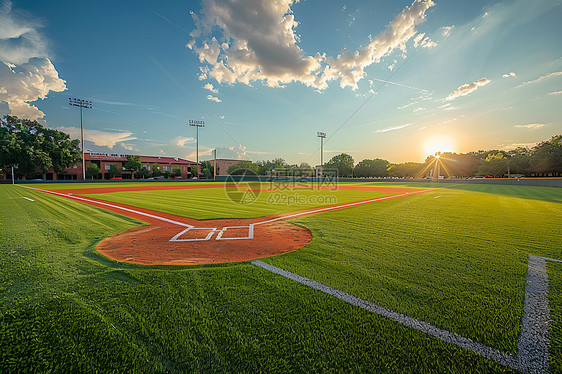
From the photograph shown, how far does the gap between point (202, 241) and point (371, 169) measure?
79.7m

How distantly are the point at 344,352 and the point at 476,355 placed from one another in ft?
3.27

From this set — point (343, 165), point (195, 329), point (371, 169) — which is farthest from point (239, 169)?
point (195, 329)

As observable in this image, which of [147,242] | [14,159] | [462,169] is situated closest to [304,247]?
[147,242]

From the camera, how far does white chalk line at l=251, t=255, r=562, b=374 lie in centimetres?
151

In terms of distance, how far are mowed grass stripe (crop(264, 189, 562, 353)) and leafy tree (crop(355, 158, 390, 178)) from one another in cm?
7367

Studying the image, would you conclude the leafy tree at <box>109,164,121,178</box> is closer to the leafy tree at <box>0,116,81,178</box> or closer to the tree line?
the tree line

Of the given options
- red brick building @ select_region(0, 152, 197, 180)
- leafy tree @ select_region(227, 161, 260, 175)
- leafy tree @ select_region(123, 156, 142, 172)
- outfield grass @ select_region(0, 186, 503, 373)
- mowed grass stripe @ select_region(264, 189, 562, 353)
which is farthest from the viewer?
leafy tree @ select_region(123, 156, 142, 172)

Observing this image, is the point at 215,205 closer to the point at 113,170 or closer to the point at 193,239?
the point at 193,239

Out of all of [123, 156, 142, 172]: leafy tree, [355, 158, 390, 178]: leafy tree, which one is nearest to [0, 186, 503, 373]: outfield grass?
[123, 156, 142, 172]: leafy tree

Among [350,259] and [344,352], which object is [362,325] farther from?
[350,259]

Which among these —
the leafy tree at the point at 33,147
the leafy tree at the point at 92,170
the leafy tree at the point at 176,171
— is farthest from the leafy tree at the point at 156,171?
the leafy tree at the point at 33,147

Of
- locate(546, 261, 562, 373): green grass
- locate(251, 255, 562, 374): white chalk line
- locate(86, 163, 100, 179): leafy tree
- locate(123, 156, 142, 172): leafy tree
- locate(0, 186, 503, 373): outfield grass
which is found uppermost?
locate(123, 156, 142, 172): leafy tree

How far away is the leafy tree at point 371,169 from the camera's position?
7350 cm

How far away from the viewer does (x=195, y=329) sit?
1773mm
